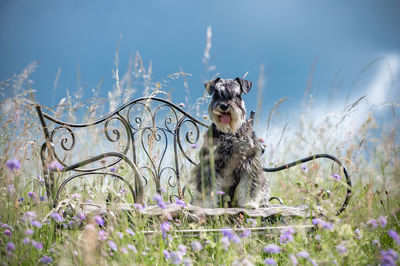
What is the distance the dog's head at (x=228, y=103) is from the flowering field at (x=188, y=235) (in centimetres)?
76

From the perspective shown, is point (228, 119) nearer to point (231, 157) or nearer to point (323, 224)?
point (231, 157)

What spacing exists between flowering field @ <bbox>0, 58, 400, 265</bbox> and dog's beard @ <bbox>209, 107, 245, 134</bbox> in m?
0.72

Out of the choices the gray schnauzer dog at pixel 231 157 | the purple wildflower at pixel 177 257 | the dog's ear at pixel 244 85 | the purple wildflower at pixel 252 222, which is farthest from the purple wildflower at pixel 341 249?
the dog's ear at pixel 244 85

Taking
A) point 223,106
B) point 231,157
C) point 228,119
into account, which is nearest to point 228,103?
point 223,106

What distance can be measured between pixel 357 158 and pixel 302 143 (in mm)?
580

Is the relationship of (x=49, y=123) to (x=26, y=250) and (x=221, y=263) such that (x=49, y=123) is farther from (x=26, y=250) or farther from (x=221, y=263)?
(x=221, y=263)

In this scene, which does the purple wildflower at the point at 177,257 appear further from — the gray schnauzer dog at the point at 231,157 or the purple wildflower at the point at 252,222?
the gray schnauzer dog at the point at 231,157

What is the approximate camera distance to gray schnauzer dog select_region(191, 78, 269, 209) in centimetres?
318

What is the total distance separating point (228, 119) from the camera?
3180mm

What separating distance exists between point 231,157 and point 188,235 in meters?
1.22

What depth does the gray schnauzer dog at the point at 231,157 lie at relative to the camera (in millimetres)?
3180

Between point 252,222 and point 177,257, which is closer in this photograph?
point 177,257

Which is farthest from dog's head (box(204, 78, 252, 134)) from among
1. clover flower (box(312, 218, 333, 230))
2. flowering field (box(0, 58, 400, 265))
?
clover flower (box(312, 218, 333, 230))

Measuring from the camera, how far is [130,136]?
3447 millimetres
